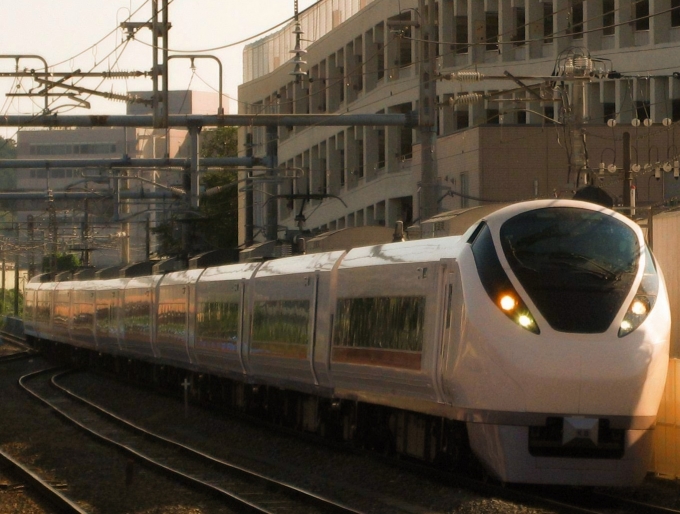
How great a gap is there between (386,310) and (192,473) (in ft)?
9.97

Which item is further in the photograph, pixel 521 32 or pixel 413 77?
pixel 413 77

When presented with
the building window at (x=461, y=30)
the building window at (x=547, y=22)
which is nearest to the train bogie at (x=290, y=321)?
the building window at (x=547, y=22)

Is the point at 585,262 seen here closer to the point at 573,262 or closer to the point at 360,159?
the point at 573,262

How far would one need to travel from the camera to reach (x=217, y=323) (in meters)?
26.5

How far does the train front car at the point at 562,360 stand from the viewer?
12938 millimetres

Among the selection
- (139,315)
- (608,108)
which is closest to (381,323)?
(139,315)

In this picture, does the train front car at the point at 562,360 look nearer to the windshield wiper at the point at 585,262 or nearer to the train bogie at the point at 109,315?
the windshield wiper at the point at 585,262

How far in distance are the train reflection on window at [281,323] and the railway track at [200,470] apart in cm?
236

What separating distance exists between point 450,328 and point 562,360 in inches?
56.2

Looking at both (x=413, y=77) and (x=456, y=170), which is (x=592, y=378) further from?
(x=413, y=77)

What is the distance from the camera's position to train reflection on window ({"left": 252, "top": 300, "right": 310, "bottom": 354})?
20.4 m

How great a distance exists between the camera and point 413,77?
50.3 m

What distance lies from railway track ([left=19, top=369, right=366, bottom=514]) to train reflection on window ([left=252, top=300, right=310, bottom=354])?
236cm

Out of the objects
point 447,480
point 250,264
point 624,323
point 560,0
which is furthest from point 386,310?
point 560,0
